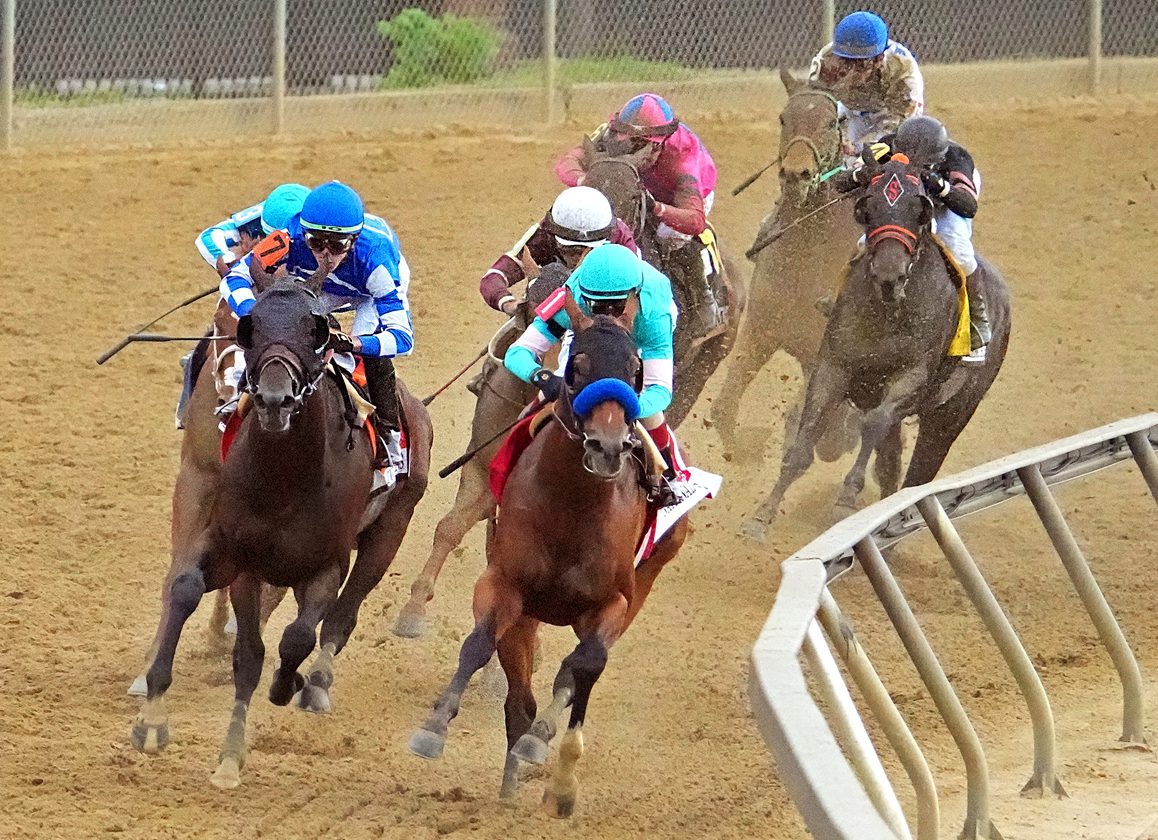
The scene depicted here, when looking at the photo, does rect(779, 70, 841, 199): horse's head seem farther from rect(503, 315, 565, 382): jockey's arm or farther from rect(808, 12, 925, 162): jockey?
rect(503, 315, 565, 382): jockey's arm

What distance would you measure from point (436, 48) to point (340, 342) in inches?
425

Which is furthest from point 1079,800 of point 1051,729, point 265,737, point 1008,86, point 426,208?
point 1008,86

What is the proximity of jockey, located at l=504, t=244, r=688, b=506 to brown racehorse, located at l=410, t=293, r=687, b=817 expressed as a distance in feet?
0.37

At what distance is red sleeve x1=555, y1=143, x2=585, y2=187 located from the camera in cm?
876

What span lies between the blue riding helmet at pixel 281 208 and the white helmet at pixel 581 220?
1.01 meters

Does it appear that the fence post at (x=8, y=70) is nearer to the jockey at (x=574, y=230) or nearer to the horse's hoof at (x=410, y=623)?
the jockey at (x=574, y=230)

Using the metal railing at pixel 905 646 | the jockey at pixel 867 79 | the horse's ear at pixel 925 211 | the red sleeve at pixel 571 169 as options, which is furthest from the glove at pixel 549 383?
the jockey at pixel 867 79

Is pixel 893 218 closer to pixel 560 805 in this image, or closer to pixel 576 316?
pixel 576 316

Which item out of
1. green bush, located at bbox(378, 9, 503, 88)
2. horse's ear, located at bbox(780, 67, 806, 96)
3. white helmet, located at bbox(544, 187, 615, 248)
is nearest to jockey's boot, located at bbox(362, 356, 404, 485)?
white helmet, located at bbox(544, 187, 615, 248)

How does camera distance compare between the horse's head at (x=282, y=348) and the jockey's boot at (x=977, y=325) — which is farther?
the jockey's boot at (x=977, y=325)

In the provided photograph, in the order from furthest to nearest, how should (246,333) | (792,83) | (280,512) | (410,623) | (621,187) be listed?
(792,83)
(621,187)
(410,623)
(280,512)
(246,333)

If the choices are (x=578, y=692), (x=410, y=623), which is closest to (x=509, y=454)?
(x=578, y=692)

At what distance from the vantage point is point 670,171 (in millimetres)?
9328

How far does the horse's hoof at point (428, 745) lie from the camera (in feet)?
20.4
